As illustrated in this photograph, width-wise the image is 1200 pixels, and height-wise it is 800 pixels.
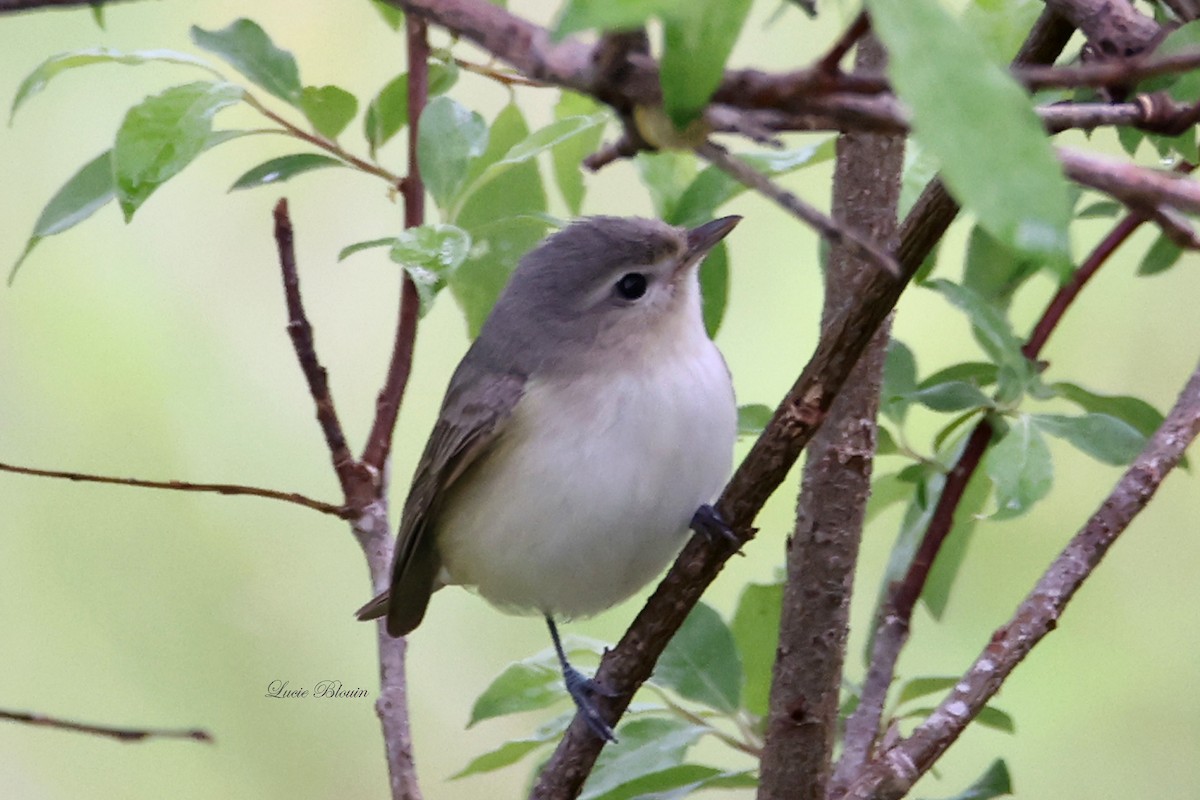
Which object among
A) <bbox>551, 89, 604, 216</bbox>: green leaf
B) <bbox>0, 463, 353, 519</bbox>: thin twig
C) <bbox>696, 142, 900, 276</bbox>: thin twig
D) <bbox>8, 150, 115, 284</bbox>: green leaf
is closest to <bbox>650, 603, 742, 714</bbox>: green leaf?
<bbox>0, 463, 353, 519</bbox>: thin twig

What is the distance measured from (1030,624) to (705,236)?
2.12ft

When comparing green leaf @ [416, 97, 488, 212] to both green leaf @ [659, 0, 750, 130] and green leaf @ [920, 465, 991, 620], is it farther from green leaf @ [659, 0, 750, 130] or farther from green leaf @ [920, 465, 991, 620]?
green leaf @ [659, 0, 750, 130]

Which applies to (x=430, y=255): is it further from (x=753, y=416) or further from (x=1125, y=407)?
(x=1125, y=407)

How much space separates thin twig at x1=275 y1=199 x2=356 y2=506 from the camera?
4.74 ft

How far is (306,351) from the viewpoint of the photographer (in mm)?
1510

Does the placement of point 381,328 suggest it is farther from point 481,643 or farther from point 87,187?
point 87,187

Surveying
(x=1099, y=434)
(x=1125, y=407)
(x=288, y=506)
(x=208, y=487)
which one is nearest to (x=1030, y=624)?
(x=1099, y=434)

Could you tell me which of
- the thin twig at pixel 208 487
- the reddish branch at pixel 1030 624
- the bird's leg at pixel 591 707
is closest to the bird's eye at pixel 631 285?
the thin twig at pixel 208 487

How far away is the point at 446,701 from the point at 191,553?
0.64 metres

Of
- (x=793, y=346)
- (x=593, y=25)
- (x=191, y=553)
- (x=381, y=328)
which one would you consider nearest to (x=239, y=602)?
(x=191, y=553)

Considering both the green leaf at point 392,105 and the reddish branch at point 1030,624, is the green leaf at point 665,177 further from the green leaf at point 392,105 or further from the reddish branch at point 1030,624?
the reddish branch at point 1030,624

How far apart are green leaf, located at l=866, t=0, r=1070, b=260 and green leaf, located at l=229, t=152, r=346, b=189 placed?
3.65ft

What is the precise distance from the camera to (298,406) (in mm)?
3084

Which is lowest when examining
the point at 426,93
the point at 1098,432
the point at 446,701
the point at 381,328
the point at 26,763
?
the point at 26,763
